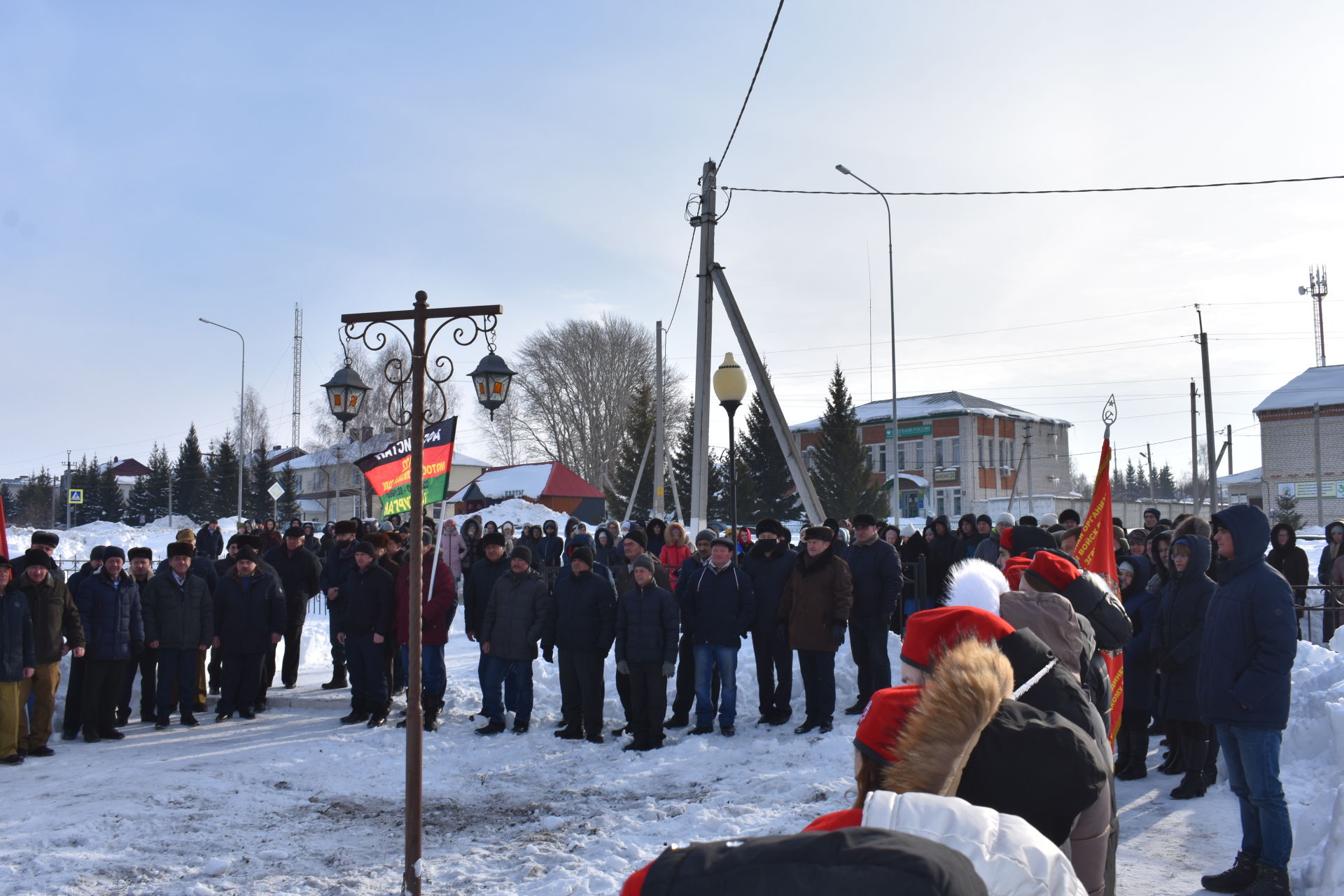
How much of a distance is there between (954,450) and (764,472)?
22.0m

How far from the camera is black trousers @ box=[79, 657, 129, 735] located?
31.5ft

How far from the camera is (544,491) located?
166ft

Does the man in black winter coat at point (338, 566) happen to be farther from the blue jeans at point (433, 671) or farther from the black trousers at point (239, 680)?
the blue jeans at point (433, 671)

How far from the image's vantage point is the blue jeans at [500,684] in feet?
33.0

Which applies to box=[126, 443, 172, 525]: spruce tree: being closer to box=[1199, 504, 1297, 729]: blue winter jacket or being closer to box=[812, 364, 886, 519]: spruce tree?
box=[812, 364, 886, 519]: spruce tree

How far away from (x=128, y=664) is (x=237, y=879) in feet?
17.6

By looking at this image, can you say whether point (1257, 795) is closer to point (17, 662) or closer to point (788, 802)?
point (788, 802)

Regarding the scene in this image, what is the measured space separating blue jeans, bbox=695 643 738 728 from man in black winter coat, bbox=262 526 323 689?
5.32m

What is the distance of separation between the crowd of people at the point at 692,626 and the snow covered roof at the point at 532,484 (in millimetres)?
38127

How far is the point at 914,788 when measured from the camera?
191cm

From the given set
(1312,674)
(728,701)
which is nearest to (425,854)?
(728,701)

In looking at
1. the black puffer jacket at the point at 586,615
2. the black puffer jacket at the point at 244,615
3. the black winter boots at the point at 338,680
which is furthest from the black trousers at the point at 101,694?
the black puffer jacket at the point at 586,615

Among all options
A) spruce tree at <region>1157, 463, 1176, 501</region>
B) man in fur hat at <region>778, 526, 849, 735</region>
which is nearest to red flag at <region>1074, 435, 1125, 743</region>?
man in fur hat at <region>778, 526, 849, 735</region>

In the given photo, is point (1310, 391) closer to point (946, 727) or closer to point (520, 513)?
point (520, 513)
